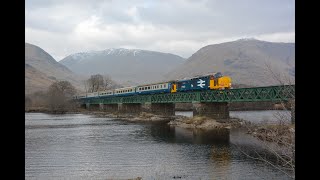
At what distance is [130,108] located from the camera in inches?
3351

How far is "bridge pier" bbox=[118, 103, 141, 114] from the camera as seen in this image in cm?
8367

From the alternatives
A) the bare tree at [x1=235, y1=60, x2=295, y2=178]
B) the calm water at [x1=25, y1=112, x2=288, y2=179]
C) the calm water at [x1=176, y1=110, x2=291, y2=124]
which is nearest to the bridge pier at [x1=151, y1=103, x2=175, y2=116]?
the calm water at [x1=176, y1=110, x2=291, y2=124]

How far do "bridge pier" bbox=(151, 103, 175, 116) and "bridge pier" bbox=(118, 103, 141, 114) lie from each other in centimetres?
1176

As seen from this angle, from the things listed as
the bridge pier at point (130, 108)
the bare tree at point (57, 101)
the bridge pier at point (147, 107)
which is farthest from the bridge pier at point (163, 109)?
the bare tree at point (57, 101)

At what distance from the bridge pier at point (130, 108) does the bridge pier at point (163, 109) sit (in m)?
11.8

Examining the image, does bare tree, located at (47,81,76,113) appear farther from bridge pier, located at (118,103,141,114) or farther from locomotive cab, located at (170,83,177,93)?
locomotive cab, located at (170,83,177,93)

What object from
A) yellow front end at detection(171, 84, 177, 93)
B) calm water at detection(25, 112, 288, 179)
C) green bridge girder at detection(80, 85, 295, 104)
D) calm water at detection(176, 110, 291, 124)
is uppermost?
yellow front end at detection(171, 84, 177, 93)

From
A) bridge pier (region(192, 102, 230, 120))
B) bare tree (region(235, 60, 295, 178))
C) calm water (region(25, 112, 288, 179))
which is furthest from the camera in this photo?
bridge pier (region(192, 102, 230, 120))

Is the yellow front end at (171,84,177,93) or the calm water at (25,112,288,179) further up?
the yellow front end at (171,84,177,93)

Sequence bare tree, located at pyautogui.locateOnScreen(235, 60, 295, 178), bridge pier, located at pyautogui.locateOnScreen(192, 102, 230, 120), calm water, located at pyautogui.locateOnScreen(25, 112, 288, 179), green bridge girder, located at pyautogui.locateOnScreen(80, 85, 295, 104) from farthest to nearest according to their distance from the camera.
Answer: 1. bridge pier, located at pyautogui.locateOnScreen(192, 102, 230, 120)
2. green bridge girder, located at pyautogui.locateOnScreen(80, 85, 295, 104)
3. calm water, located at pyautogui.locateOnScreen(25, 112, 288, 179)
4. bare tree, located at pyautogui.locateOnScreen(235, 60, 295, 178)

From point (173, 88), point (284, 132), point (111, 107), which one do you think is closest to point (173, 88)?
point (173, 88)
